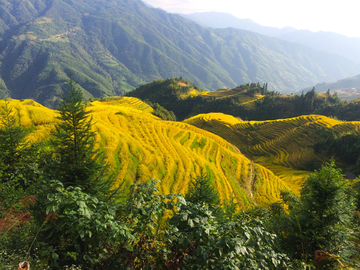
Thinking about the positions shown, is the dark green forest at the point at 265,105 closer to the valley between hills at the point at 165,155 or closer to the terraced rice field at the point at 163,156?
the valley between hills at the point at 165,155

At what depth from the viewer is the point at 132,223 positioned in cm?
534

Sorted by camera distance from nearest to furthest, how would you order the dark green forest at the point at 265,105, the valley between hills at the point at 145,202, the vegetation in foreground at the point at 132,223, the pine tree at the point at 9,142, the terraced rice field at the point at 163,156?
the vegetation in foreground at the point at 132,223, the valley between hills at the point at 145,202, the pine tree at the point at 9,142, the terraced rice field at the point at 163,156, the dark green forest at the point at 265,105

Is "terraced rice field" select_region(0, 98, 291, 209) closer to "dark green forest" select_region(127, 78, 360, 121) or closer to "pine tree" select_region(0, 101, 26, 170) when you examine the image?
"pine tree" select_region(0, 101, 26, 170)

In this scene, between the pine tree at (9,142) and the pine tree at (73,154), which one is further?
the pine tree at (9,142)

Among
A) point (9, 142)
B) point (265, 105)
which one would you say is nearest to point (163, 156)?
point (9, 142)

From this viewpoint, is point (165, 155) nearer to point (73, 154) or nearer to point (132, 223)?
point (73, 154)

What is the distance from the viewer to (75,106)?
9445 millimetres

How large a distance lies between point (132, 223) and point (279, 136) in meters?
114

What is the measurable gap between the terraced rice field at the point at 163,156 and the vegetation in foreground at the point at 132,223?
7547 millimetres

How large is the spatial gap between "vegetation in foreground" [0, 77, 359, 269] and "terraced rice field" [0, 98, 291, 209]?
7547mm

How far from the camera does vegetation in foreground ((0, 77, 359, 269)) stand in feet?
15.5

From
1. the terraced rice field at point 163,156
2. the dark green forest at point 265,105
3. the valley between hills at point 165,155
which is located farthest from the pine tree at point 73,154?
the dark green forest at point 265,105

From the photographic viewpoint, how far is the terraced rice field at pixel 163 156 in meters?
23.1

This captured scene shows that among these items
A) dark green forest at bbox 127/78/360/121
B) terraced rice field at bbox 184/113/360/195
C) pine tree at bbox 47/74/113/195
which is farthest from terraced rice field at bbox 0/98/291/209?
dark green forest at bbox 127/78/360/121
